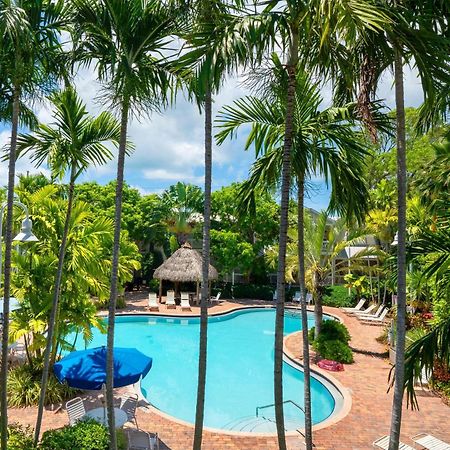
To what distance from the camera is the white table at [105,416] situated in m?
8.64

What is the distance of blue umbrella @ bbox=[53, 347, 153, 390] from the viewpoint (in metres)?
8.28

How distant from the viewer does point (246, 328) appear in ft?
77.3

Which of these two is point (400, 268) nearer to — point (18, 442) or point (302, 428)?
point (18, 442)

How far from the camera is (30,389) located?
10641 mm

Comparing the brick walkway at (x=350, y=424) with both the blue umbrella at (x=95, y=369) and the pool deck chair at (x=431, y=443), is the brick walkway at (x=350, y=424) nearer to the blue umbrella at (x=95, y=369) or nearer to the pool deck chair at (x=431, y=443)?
the pool deck chair at (x=431, y=443)

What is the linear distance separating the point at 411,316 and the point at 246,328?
9.69 meters

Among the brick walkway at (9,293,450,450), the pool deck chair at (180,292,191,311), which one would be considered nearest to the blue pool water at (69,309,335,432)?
the brick walkway at (9,293,450,450)

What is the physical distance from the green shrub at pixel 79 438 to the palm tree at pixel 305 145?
3.51 m

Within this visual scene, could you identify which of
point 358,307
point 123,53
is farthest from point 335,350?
point 123,53

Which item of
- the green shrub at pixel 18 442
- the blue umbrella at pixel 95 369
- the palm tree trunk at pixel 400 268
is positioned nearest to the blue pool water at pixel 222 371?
the blue umbrella at pixel 95 369

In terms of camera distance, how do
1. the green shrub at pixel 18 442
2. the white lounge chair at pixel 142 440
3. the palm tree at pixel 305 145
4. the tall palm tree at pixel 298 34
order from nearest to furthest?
1. the tall palm tree at pixel 298 34
2. the palm tree at pixel 305 145
3. the green shrub at pixel 18 442
4. the white lounge chair at pixel 142 440

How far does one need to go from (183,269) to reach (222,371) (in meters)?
12.6

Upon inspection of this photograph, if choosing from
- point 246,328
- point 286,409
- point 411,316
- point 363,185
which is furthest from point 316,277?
point 363,185

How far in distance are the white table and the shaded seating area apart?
17231 millimetres
